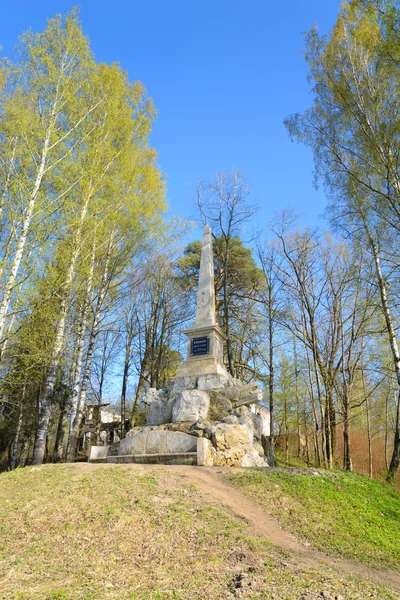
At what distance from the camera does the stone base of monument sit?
912 centimetres

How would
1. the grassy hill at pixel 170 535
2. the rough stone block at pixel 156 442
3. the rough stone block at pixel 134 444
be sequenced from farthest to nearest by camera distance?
the rough stone block at pixel 134 444 < the rough stone block at pixel 156 442 < the grassy hill at pixel 170 535

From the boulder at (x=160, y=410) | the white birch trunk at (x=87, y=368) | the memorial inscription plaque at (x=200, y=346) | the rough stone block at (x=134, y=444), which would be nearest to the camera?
the rough stone block at (x=134, y=444)

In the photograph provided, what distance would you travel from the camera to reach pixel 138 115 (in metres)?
15.5

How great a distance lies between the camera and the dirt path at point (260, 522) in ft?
14.5

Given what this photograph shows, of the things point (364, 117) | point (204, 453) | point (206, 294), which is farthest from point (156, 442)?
point (364, 117)

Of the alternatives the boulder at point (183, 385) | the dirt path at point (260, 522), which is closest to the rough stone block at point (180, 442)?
the dirt path at point (260, 522)

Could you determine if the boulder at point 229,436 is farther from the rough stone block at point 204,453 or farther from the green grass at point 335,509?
the green grass at point 335,509

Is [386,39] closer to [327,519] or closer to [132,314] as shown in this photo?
[327,519]

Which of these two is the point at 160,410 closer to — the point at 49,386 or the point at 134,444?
the point at 134,444

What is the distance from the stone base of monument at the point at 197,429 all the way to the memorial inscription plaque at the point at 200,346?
0.89 meters

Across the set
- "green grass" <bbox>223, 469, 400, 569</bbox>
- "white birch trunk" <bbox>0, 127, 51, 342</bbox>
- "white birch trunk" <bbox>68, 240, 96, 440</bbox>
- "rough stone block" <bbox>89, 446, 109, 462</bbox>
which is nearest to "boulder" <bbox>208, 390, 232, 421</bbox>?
"rough stone block" <bbox>89, 446, 109, 462</bbox>

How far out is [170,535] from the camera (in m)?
4.90

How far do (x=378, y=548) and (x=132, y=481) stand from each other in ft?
13.0

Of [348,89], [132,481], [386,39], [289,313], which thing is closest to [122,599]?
[132,481]
